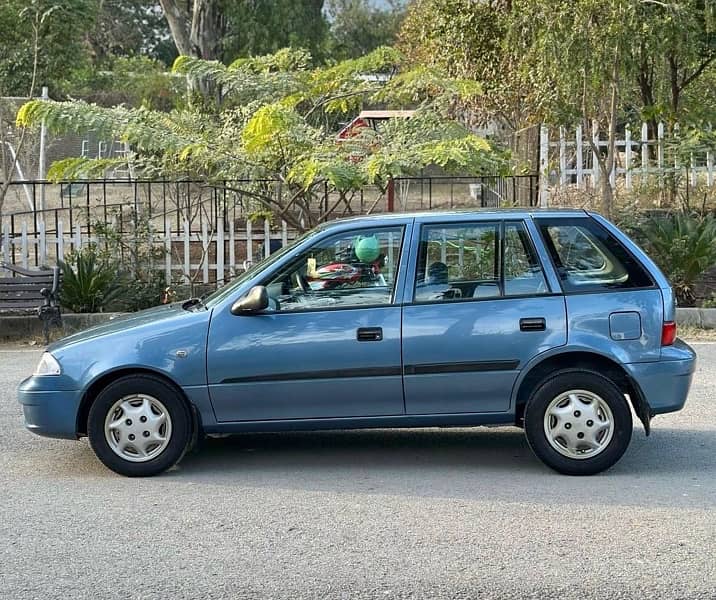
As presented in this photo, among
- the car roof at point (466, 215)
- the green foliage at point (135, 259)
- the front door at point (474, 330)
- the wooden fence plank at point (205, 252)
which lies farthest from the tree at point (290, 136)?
the front door at point (474, 330)

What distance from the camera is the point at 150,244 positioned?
14.1 metres

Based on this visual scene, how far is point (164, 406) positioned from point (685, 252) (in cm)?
882

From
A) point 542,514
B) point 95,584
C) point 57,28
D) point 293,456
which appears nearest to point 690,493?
point 542,514

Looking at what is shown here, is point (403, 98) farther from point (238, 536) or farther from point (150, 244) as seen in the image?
point (238, 536)

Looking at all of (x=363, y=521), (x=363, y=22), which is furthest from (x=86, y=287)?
(x=363, y=22)

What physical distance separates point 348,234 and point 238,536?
214 cm

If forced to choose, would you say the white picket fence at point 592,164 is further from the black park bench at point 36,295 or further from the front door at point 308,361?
the front door at point 308,361

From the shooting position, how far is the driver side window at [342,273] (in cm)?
666

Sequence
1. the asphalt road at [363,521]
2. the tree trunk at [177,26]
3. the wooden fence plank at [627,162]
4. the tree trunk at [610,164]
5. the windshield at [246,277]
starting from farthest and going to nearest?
the tree trunk at [177,26], the wooden fence plank at [627,162], the tree trunk at [610,164], the windshield at [246,277], the asphalt road at [363,521]

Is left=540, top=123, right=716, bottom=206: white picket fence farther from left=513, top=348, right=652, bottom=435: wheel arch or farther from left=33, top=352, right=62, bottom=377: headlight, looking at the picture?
left=33, top=352, right=62, bottom=377: headlight

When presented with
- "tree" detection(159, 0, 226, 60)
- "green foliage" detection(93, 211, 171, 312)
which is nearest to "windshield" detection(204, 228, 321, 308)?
"green foliage" detection(93, 211, 171, 312)

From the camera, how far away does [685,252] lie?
1349 centimetres

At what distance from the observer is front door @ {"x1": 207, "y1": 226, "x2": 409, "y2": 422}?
6508mm

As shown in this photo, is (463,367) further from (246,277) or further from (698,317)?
(698,317)
